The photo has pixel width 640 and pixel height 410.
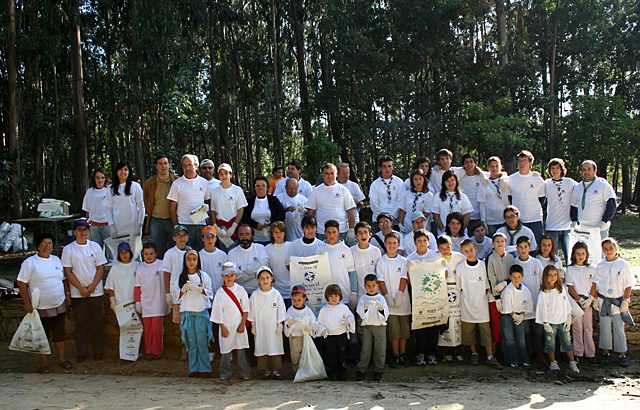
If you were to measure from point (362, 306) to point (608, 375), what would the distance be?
285 cm

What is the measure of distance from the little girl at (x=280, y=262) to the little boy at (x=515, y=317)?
8.06 ft

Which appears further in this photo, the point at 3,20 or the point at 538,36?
the point at 538,36

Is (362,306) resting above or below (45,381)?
above

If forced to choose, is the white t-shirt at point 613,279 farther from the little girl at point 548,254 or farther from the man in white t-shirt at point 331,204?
the man in white t-shirt at point 331,204

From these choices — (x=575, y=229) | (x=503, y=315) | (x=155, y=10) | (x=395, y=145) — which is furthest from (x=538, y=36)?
(x=503, y=315)

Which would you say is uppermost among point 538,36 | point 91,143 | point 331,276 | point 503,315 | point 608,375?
point 538,36

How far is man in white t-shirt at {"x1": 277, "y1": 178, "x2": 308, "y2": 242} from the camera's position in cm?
771

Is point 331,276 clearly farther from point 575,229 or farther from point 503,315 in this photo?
point 575,229

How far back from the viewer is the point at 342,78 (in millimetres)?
19016

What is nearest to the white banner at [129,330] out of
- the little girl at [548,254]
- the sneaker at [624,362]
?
the little girl at [548,254]

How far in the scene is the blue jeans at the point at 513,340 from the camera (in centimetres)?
654

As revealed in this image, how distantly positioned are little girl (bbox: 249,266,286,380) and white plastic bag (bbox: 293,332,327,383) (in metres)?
0.28

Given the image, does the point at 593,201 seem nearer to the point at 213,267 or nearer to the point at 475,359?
the point at 475,359

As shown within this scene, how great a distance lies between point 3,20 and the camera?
1380 centimetres
